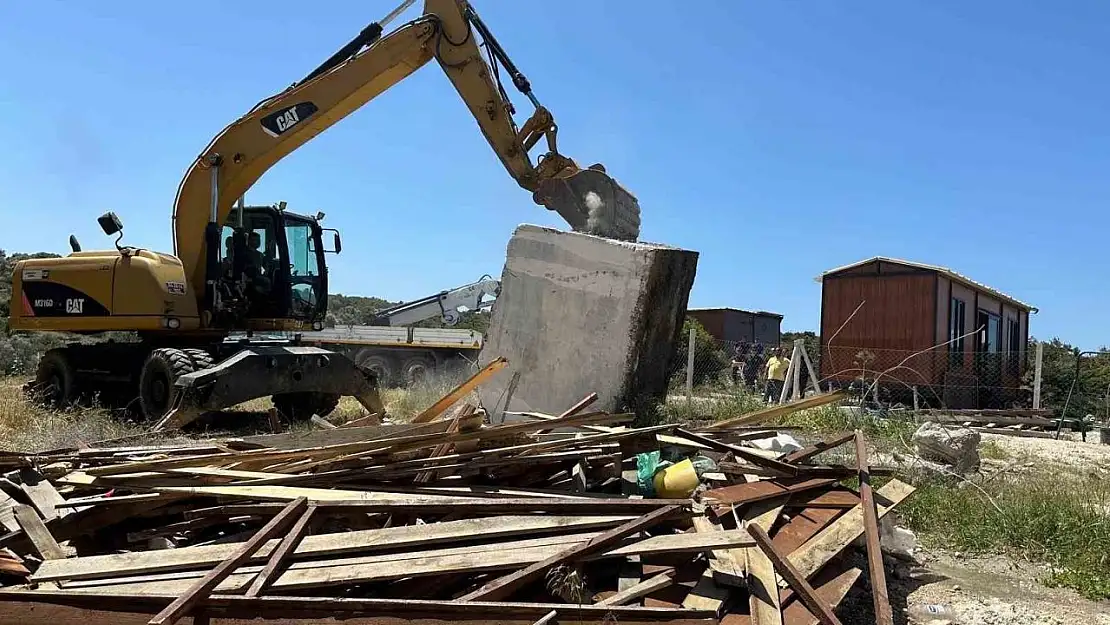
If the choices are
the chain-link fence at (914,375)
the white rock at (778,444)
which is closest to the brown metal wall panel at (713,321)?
the chain-link fence at (914,375)

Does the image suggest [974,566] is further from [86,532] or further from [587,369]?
[86,532]

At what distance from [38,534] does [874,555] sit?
12.9ft

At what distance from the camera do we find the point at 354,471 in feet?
14.5

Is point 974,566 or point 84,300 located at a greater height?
point 84,300

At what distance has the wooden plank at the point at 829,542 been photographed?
12.5ft

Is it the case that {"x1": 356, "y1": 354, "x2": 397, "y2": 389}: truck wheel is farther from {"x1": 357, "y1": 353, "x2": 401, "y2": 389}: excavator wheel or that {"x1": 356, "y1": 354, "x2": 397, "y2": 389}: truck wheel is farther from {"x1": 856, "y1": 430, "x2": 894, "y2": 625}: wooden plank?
{"x1": 856, "y1": 430, "x2": 894, "y2": 625}: wooden plank

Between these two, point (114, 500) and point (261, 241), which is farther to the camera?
point (261, 241)

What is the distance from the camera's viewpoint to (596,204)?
9039mm

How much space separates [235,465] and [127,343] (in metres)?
6.87

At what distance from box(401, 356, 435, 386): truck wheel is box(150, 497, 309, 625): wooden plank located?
546 inches

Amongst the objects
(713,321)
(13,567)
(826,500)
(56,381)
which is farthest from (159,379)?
(713,321)

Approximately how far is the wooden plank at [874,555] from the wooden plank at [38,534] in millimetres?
3331

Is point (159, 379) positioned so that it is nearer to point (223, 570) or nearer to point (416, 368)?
point (223, 570)

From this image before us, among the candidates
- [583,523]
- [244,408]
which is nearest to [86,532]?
[583,523]
